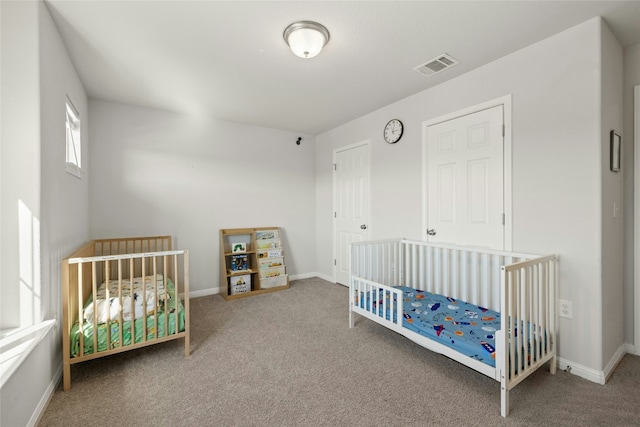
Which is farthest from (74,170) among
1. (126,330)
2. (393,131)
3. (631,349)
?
(631,349)

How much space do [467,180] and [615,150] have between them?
3.10ft

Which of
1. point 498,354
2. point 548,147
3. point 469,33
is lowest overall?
point 498,354

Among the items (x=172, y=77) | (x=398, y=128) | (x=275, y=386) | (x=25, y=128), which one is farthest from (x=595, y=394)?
(x=172, y=77)

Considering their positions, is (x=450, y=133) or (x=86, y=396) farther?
(x=450, y=133)

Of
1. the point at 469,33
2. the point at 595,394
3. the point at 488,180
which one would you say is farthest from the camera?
the point at 488,180

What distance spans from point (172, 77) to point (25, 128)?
1315 millimetres

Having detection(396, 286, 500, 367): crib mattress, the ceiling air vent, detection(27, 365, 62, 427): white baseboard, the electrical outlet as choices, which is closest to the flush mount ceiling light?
the ceiling air vent

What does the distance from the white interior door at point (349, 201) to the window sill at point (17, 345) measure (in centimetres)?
303

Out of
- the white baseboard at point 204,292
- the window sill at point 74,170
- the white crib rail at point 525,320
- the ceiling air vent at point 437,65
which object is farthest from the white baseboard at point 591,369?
the window sill at point 74,170

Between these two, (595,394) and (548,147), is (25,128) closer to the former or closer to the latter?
(548,147)

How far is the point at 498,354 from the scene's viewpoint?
1617 millimetres

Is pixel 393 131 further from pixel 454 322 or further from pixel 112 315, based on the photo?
pixel 112 315

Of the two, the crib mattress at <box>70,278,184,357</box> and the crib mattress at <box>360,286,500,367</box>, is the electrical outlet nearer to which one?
the crib mattress at <box>360,286,500,367</box>

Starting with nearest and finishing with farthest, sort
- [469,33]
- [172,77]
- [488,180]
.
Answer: [469,33], [488,180], [172,77]
